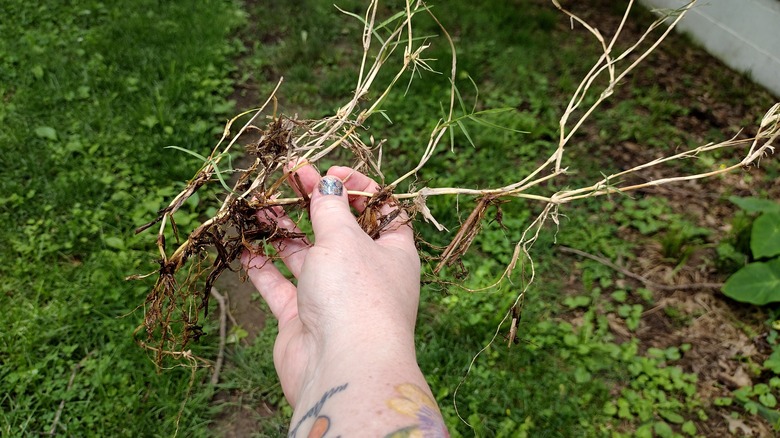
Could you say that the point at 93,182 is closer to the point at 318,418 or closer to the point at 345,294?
the point at 345,294

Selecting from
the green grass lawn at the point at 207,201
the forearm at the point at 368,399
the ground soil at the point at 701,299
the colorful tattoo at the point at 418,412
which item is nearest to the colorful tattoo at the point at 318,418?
the forearm at the point at 368,399

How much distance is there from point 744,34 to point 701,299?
2483 millimetres

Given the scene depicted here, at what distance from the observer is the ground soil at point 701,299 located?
8.44 ft

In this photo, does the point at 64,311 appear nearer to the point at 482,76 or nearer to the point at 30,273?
the point at 30,273

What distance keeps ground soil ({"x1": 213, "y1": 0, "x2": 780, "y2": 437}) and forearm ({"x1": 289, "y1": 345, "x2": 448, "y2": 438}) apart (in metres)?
1.24

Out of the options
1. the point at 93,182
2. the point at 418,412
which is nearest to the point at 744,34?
the point at 418,412

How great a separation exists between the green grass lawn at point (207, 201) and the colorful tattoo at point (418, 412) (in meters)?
0.77

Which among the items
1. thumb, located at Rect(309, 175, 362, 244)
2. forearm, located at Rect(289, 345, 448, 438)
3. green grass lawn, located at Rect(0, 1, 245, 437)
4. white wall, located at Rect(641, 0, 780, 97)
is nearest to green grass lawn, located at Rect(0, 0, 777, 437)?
green grass lawn, located at Rect(0, 1, 245, 437)

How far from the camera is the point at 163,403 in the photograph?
7.61 ft

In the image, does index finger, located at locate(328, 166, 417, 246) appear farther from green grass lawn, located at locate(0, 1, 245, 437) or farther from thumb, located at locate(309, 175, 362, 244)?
green grass lawn, located at locate(0, 1, 245, 437)

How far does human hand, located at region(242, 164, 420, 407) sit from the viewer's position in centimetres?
136

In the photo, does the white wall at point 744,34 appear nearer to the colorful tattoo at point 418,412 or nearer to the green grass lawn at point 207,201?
the green grass lawn at point 207,201

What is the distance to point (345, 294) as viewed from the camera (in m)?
1.42

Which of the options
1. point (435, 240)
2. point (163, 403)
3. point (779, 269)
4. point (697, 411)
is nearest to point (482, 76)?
point (435, 240)
